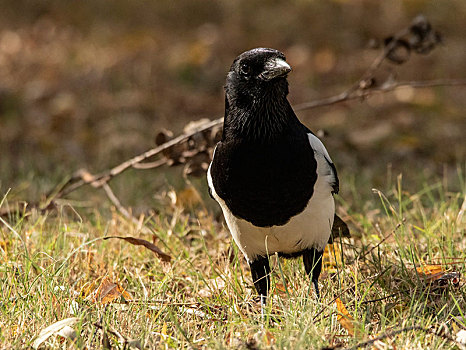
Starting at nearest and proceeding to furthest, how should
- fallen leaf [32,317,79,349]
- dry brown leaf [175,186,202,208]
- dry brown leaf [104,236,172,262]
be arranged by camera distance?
fallen leaf [32,317,79,349] → dry brown leaf [104,236,172,262] → dry brown leaf [175,186,202,208]

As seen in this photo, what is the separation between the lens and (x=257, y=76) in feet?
8.11

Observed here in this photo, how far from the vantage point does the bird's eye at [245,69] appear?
2.49m

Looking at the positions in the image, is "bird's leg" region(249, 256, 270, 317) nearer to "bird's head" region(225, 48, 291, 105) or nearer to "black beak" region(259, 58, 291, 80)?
"bird's head" region(225, 48, 291, 105)

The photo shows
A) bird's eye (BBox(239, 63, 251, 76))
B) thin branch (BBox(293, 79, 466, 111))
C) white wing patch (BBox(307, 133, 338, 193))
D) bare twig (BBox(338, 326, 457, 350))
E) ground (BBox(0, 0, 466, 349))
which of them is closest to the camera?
bare twig (BBox(338, 326, 457, 350))

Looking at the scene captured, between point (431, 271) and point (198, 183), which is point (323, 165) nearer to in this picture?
point (431, 271)

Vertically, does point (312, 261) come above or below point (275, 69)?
below

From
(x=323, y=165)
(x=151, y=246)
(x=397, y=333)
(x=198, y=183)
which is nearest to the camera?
(x=397, y=333)

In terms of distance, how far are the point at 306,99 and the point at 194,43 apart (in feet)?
5.88

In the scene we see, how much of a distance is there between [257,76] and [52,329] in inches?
44.4

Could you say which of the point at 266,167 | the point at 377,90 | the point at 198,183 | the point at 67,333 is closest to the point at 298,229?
the point at 266,167

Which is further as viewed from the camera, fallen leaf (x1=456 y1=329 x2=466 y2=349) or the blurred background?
the blurred background

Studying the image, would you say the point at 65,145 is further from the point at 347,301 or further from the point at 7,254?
the point at 347,301

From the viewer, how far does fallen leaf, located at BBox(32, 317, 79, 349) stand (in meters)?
2.02

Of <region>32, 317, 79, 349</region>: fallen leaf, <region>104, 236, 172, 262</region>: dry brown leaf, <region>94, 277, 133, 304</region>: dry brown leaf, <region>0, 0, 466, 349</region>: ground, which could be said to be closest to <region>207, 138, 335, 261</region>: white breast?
<region>0, 0, 466, 349</region>: ground
